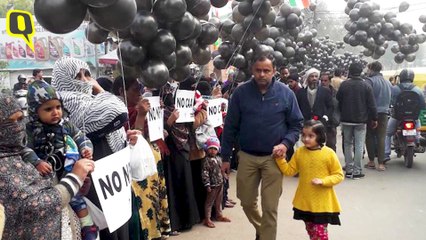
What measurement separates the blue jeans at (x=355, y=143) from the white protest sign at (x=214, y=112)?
285 centimetres

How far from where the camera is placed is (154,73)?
351 centimetres

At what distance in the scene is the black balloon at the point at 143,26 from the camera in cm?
342

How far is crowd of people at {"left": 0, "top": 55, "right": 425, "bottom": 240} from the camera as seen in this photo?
6.43 feet

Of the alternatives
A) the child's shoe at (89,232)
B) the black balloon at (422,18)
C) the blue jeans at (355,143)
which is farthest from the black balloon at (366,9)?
the child's shoe at (89,232)

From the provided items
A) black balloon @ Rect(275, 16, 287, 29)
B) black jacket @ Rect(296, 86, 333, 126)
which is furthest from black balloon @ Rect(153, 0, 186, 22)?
black balloon @ Rect(275, 16, 287, 29)

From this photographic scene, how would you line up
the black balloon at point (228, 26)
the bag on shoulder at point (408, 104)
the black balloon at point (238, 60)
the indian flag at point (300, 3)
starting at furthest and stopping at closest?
the indian flag at point (300, 3), the bag on shoulder at point (408, 104), the black balloon at point (228, 26), the black balloon at point (238, 60)

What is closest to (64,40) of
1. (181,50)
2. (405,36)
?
(405,36)

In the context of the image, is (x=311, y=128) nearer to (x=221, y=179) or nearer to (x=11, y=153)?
(x=221, y=179)

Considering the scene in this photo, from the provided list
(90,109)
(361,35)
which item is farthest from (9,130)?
(361,35)

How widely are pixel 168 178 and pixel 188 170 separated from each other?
0.87 ft

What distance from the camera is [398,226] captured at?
4602 millimetres

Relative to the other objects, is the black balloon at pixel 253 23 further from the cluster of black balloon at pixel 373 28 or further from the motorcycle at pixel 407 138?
the cluster of black balloon at pixel 373 28

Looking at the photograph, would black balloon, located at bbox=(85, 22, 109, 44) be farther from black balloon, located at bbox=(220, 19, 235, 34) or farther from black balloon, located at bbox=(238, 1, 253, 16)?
black balloon, located at bbox=(220, 19, 235, 34)

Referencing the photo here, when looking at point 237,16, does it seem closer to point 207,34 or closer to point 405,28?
point 207,34
